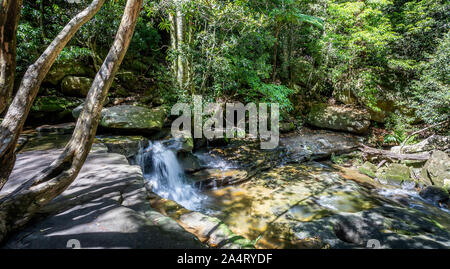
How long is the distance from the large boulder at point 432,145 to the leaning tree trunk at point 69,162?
1069 cm

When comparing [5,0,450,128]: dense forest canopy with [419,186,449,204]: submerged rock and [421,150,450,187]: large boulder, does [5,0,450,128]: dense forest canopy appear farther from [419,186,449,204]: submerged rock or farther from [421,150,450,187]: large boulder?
[419,186,449,204]: submerged rock

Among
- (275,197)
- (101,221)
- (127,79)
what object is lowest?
(275,197)

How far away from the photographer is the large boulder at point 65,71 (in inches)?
295

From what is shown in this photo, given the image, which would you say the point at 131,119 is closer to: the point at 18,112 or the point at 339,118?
the point at 18,112

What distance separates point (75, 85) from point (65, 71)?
67cm

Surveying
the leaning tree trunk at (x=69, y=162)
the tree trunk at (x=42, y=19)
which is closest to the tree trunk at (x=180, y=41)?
the tree trunk at (x=42, y=19)

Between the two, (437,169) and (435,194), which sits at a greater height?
(437,169)

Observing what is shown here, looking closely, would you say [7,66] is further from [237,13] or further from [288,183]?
[288,183]

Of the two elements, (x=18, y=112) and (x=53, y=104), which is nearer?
(x=18, y=112)

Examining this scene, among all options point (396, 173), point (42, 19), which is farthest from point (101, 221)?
point (42, 19)

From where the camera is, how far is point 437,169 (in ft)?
20.4

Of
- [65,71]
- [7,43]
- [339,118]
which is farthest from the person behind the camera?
[339,118]
